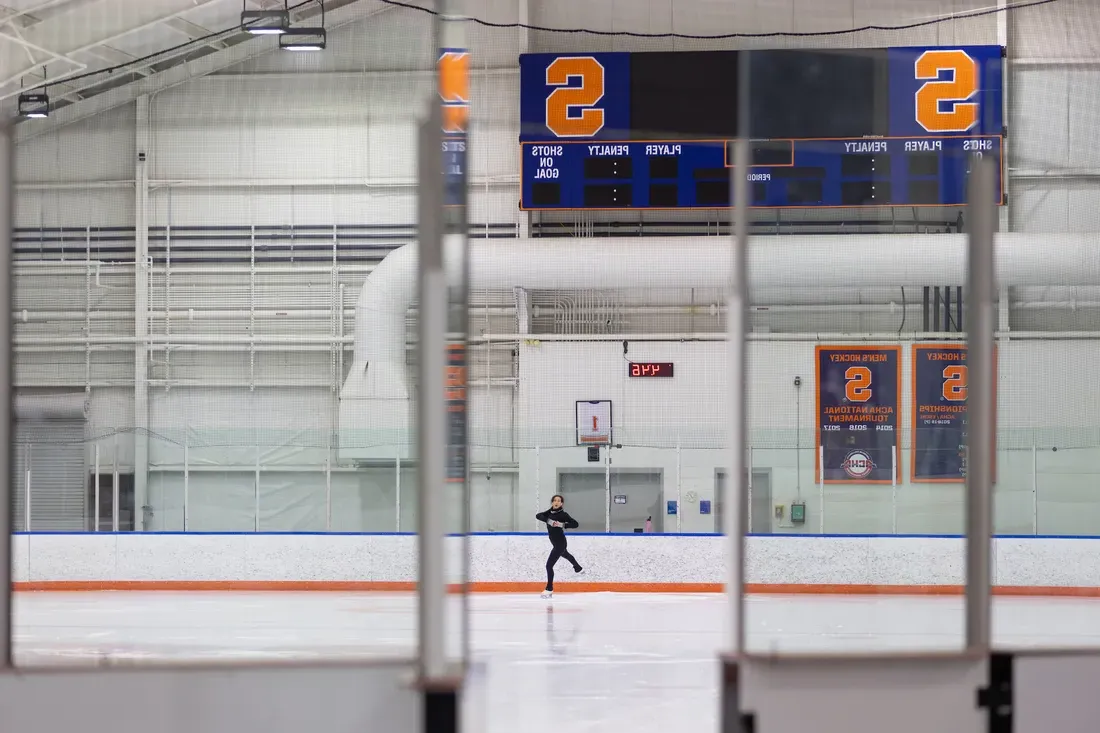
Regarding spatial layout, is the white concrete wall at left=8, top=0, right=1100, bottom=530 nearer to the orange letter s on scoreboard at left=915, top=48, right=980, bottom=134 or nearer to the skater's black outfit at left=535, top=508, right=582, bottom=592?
the orange letter s on scoreboard at left=915, top=48, right=980, bottom=134

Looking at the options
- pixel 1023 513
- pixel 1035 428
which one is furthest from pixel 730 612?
pixel 1023 513

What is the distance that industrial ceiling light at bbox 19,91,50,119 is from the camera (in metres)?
2.63

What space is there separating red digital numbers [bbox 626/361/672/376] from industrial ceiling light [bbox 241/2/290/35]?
25.5 feet

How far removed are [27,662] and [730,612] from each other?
1.69 meters

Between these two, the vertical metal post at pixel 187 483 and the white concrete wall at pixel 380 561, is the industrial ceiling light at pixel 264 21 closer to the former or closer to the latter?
the vertical metal post at pixel 187 483

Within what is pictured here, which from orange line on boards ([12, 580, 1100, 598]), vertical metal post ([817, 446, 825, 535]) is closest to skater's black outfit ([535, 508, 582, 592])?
vertical metal post ([817, 446, 825, 535])

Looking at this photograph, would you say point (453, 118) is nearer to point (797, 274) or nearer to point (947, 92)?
point (797, 274)

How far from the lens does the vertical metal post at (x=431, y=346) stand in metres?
2.48

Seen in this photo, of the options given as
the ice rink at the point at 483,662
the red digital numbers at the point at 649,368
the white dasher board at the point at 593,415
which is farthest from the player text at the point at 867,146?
the red digital numbers at the point at 649,368

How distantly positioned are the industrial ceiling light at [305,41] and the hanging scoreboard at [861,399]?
5.16ft

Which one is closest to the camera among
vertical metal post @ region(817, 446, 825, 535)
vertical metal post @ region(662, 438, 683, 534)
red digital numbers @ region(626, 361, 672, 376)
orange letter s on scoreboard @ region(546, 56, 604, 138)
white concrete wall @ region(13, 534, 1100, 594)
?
white concrete wall @ region(13, 534, 1100, 594)

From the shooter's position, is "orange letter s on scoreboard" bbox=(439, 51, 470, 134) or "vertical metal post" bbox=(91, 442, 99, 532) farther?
"vertical metal post" bbox=(91, 442, 99, 532)

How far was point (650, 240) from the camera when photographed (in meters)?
10.8

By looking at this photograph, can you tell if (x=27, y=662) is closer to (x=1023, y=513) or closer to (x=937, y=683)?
(x=937, y=683)
